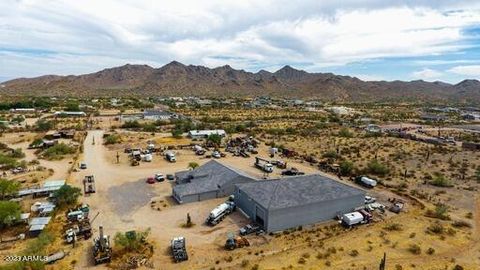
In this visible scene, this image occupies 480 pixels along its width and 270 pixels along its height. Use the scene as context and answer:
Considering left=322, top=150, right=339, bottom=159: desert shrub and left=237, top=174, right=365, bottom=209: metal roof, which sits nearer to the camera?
left=237, top=174, right=365, bottom=209: metal roof

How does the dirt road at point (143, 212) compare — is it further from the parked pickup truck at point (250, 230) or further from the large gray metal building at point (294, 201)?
the large gray metal building at point (294, 201)

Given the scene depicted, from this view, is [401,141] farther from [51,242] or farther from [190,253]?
[51,242]

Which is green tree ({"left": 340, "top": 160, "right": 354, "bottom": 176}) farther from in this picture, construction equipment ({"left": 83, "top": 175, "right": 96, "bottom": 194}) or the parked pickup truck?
construction equipment ({"left": 83, "top": 175, "right": 96, "bottom": 194})

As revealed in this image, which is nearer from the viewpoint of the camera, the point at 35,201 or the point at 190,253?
the point at 190,253

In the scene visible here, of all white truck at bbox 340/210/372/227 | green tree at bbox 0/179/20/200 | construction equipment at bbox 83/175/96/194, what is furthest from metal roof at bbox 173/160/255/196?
green tree at bbox 0/179/20/200

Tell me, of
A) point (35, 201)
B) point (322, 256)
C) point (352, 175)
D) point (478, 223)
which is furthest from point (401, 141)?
point (35, 201)

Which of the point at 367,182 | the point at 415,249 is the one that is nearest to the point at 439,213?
the point at 415,249
